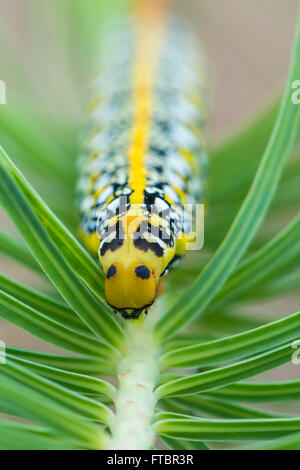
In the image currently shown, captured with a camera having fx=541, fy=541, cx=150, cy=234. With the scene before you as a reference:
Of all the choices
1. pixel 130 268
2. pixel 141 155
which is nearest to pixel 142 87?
pixel 141 155

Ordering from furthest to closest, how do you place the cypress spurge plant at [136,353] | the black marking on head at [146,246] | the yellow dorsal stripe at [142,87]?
the yellow dorsal stripe at [142,87] → the black marking on head at [146,246] → the cypress spurge plant at [136,353]

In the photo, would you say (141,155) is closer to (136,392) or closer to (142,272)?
(142,272)

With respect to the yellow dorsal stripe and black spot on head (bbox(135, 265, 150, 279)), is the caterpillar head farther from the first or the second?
the yellow dorsal stripe

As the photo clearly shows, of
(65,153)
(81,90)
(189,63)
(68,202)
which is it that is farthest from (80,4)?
(68,202)

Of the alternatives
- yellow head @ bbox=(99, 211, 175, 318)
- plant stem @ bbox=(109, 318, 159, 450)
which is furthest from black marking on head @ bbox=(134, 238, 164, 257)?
plant stem @ bbox=(109, 318, 159, 450)

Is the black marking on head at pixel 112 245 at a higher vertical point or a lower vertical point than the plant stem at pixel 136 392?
higher

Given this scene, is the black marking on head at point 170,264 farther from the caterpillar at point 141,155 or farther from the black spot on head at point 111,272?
the black spot on head at point 111,272

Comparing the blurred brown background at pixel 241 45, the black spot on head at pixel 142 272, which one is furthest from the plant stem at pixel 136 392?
the blurred brown background at pixel 241 45
